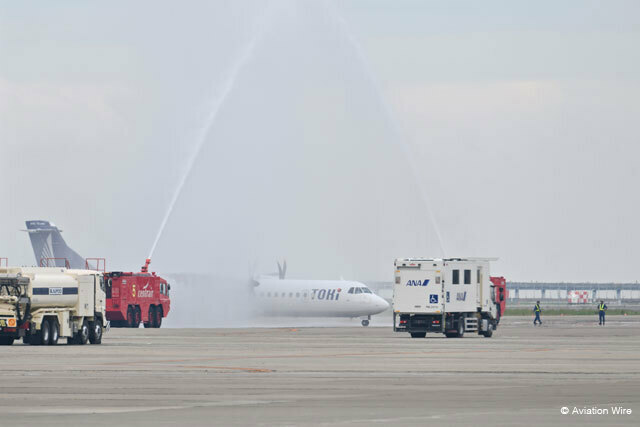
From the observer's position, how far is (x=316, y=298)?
315 feet

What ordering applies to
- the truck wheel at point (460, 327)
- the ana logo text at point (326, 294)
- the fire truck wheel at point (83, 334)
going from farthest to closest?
the ana logo text at point (326, 294)
the truck wheel at point (460, 327)
the fire truck wheel at point (83, 334)

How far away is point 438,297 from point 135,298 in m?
23.3

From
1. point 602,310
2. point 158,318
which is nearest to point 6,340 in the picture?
point 158,318

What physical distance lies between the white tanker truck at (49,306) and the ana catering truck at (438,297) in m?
16.2

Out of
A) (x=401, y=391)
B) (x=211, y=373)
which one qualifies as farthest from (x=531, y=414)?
(x=211, y=373)

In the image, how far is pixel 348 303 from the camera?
94062mm

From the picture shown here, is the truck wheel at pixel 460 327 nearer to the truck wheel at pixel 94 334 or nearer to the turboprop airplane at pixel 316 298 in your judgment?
the truck wheel at pixel 94 334

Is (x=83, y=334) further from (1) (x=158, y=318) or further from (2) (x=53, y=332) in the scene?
(1) (x=158, y=318)

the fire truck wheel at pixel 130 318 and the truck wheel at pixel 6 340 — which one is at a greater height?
the fire truck wheel at pixel 130 318

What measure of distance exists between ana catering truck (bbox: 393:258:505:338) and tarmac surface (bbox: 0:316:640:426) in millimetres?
13077

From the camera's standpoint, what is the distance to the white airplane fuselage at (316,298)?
3688 inches

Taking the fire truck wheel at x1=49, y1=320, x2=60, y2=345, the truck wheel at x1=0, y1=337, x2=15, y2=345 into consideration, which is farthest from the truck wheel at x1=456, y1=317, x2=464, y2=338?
the truck wheel at x1=0, y1=337, x2=15, y2=345

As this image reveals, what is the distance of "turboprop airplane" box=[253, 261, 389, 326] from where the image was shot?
93.7m

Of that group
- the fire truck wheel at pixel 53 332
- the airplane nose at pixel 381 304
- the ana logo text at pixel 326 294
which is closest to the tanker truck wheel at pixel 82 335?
the fire truck wheel at pixel 53 332
